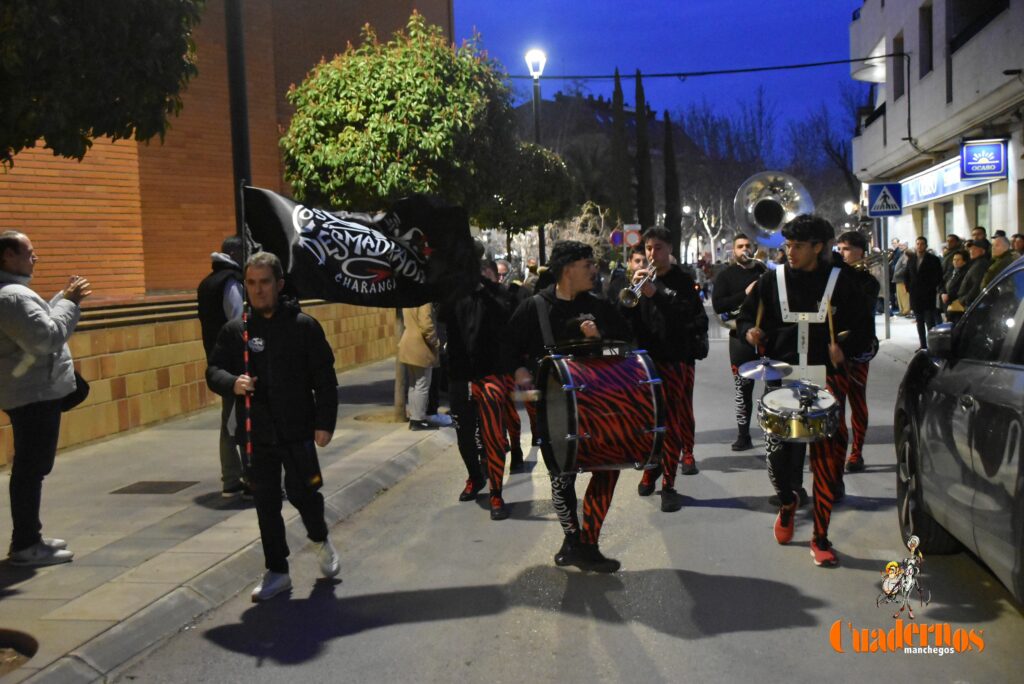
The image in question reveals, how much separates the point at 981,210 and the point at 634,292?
20.3m

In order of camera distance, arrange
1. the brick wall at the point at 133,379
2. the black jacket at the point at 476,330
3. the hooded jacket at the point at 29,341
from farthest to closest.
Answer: the brick wall at the point at 133,379 → the black jacket at the point at 476,330 → the hooded jacket at the point at 29,341

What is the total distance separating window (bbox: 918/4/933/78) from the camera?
26.0 meters

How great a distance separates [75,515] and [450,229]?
314cm

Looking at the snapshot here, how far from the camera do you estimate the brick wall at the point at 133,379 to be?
10281mm

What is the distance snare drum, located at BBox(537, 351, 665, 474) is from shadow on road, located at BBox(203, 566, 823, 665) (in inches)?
25.0

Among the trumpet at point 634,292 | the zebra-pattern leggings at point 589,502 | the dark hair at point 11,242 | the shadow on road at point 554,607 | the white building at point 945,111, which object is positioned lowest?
the shadow on road at point 554,607

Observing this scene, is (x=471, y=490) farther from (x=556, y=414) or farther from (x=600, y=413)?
(x=600, y=413)

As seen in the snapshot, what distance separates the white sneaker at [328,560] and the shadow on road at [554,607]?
8 centimetres

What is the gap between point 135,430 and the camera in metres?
11.2

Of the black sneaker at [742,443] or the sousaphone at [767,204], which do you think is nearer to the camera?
the black sneaker at [742,443]

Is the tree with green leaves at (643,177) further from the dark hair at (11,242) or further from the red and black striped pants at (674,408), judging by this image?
the dark hair at (11,242)

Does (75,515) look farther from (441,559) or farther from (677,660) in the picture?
(677,660)

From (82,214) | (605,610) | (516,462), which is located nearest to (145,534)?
(605,610)

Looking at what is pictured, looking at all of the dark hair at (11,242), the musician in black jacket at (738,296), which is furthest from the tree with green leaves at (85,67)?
the musician in black jacket at (738,296)
